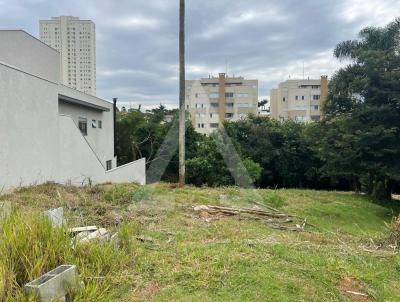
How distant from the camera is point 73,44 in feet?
57.5

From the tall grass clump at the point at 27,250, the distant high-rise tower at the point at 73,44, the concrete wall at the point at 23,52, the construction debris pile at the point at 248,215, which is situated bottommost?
the construction debris pile at the point at 248,215

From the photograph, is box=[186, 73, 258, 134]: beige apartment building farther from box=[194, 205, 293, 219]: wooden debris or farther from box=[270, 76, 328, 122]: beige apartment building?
box=[194, 205, 293, 219]: wooden debris

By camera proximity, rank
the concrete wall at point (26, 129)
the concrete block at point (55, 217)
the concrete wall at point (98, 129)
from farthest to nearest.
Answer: the concrete wall at point (98, 129)
the concrete wall at point (26, 129)
the concrete block at point (55, 217)

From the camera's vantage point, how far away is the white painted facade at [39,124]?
6.83 m

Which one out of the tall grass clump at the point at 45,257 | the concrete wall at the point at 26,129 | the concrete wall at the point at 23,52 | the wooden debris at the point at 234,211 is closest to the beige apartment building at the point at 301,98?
the concrete wall at the point at 23,52

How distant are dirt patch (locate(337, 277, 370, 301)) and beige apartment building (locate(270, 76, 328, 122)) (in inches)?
1753

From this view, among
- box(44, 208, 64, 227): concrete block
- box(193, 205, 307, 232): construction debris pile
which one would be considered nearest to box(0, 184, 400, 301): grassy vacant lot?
box(44, 208, 64, 227): concrete block

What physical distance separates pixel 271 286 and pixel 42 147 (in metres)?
7.08

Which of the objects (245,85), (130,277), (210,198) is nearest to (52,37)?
(210,198)

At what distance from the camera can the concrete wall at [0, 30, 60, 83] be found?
10.0 meters

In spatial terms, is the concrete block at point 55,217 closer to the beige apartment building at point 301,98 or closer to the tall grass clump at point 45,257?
the tall grass clump at point 45,257

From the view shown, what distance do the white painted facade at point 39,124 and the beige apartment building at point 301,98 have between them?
38.0 m

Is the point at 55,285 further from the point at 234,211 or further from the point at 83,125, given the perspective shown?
the point at 83,125

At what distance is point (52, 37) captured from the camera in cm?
1719
